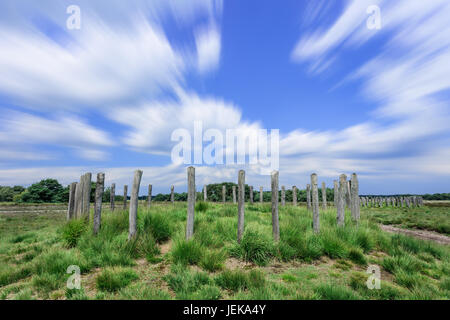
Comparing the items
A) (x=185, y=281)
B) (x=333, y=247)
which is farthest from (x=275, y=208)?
(x=185, y=281)

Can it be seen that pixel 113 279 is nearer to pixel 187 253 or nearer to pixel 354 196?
pixel 187 253

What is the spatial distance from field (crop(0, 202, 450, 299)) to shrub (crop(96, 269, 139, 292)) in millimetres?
19

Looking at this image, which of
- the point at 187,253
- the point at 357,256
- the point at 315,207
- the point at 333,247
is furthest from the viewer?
the point at 315,207

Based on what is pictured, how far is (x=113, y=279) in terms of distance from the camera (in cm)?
463

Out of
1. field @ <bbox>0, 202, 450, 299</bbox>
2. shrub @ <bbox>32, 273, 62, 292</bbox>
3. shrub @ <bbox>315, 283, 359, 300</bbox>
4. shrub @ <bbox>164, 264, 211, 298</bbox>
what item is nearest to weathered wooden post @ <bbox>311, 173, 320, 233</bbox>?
field @ <bbox>0, 202, 450, 299</bbox>

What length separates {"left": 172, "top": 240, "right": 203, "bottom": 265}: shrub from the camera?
576cm

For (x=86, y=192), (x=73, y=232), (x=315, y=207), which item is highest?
(x=86, y=192)

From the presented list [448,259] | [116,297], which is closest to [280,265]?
[116,297]

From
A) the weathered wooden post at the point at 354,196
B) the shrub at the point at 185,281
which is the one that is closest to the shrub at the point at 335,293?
the shrub at the point at 185,281

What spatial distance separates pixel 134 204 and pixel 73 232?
2.48 meters

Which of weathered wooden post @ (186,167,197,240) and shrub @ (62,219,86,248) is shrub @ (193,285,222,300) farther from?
shrub @ (62,219,86,248)

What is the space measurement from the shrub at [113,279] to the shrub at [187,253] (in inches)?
43.9
